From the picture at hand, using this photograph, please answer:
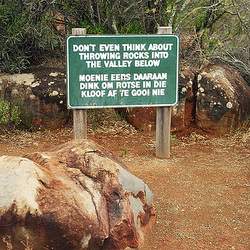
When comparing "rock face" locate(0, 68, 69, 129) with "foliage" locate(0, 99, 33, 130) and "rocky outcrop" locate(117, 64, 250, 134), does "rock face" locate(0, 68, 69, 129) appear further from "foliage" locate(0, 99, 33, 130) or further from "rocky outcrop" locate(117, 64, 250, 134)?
"rocky outcrop" locate(117, 64, 250, 134)

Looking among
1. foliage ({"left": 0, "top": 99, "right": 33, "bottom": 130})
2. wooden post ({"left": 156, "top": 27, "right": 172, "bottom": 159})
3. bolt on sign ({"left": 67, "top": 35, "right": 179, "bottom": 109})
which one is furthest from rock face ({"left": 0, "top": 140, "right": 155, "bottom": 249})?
A: foliage ({"left": 0, "top": 99, "right": 33, "bottom": 130})

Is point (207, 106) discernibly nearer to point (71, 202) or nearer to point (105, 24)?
point (105, 24)

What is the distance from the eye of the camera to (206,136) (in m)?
6.67

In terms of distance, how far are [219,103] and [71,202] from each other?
4502mm

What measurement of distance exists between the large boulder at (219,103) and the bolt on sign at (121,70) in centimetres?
155

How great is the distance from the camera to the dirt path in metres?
3.46

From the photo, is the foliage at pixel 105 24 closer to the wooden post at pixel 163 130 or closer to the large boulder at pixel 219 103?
the large boulder at pixel 219 103

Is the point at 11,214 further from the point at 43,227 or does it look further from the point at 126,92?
the point at 126,92

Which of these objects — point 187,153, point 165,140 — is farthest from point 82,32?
point 187,153

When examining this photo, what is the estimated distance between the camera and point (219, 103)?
260 inches

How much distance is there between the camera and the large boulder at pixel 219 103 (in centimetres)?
661

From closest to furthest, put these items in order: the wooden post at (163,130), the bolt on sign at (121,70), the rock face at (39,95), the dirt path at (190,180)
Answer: the dirt path at (190,180) < the bolt on sign at (121,70) < the wooden post at (163,130) < the rock face at (39,95)

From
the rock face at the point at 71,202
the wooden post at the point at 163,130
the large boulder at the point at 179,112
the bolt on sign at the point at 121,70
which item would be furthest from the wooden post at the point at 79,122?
the rock face at the point at 71,202

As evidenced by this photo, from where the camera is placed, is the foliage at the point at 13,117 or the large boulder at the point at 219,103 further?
the large boulder at the point at 219,103
